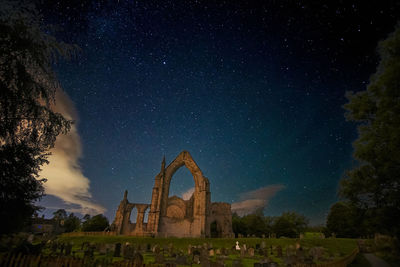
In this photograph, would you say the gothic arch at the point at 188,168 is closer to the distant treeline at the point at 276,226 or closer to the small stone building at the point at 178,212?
the small stone building at the point at 178,212

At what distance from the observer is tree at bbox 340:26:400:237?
8.28 meters

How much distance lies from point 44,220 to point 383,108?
252ft

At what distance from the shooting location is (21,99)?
23.4 feet

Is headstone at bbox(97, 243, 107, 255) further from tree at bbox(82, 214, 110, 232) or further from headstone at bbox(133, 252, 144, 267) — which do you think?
tree at bbox(82, 214, 110, 232)

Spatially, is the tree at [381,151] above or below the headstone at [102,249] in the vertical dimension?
above

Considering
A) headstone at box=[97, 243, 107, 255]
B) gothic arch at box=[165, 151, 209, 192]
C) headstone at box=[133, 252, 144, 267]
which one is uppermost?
gothic arch at box=[165, 151, 209, 192]

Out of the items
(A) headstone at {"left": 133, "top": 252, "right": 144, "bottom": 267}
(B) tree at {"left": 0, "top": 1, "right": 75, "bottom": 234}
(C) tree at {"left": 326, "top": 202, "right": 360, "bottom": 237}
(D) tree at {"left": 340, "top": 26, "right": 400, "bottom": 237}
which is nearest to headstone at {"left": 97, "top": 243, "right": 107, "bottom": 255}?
(B) tree at {"left": 0, "top": 1, "right": 75, "bottom": 234}

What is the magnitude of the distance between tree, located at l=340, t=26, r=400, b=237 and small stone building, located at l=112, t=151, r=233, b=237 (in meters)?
23.9

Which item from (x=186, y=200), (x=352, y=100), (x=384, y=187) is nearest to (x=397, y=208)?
(x=384, y=187)

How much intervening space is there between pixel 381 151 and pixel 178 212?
127ft

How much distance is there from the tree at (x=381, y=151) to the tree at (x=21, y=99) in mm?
14530

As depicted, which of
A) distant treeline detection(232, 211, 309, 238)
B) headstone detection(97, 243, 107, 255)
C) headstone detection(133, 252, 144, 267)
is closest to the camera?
headstone detection(133, 252, 144, 267)

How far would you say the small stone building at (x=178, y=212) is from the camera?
29.6m

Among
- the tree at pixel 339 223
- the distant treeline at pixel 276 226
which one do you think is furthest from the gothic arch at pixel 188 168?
the tree at pixel 339 223
